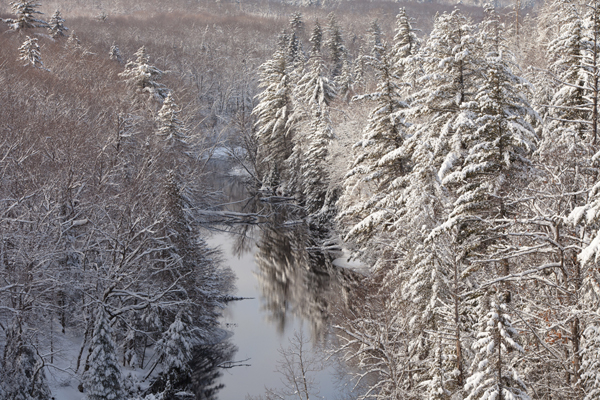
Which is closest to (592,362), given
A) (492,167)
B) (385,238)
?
(492,167)

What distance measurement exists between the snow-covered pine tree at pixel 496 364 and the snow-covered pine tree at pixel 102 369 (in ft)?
37.8

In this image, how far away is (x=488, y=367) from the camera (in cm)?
935

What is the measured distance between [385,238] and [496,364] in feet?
36.1

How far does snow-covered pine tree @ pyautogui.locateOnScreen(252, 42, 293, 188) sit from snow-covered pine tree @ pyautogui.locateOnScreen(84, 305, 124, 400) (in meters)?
35.3

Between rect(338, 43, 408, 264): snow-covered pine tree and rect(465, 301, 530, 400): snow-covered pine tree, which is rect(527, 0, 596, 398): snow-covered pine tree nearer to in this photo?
rect(465, 301, 530, 400): snow-covered pine tree

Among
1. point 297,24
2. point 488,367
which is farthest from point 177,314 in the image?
point 297,24

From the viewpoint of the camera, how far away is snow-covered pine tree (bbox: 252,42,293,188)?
50.6m

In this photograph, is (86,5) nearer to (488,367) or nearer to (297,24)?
(297,24)

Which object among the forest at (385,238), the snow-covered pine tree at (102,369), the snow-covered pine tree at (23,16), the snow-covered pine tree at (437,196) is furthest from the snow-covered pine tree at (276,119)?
the snow-covered pine tree at (102,369)

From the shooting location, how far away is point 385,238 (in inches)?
793

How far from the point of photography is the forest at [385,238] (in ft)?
35.9

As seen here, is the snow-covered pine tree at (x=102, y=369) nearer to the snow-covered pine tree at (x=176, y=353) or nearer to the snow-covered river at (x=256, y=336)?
the snow-covered pine tree at (x=176, y=353)

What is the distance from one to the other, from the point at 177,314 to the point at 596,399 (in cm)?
1535

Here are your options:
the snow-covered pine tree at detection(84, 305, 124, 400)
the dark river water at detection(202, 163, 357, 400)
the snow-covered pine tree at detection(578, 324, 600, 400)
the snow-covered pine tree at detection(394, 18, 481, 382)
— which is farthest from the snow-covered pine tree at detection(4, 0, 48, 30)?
the snow-covered pine tree at detection(578, 324, 600, 400)
